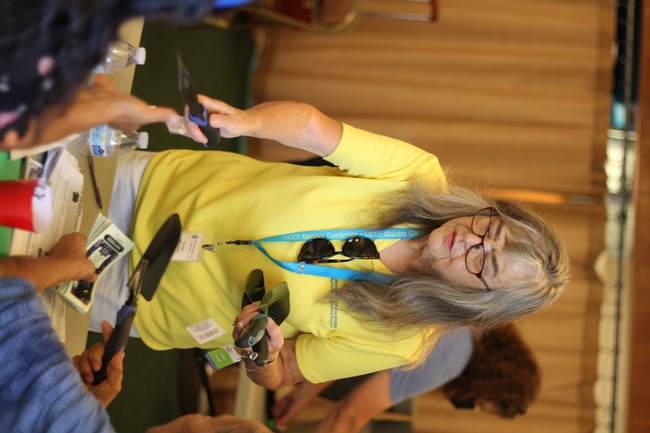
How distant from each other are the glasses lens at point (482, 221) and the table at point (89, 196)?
100 centimetres

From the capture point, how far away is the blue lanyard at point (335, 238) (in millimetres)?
1498

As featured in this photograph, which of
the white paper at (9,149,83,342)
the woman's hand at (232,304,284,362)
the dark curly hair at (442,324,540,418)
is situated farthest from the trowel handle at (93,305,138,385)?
the dark curly hair at (442,324,540,418)

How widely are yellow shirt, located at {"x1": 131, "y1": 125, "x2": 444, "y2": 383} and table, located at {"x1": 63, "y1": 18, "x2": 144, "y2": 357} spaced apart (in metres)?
0.10

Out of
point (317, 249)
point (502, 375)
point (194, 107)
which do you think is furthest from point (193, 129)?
point (502, 375)

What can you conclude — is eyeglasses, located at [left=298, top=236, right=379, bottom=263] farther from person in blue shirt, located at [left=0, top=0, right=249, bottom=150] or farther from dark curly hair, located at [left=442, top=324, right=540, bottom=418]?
dark curly hair, located at [left=442, top=324, right=540, bottom=418]

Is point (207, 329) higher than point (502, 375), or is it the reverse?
point (207, 329)

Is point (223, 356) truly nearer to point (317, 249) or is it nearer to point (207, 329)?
point (207, 329)

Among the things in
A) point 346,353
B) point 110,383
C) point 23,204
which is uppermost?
point 23,204

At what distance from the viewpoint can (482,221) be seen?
5.09 ft

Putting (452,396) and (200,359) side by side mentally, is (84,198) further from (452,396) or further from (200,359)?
(452,396)

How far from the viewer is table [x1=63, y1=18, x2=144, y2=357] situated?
4.56ft

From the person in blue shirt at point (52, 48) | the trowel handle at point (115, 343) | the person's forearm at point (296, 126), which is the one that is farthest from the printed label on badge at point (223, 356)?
the person in blue shirt at point (52, 48)

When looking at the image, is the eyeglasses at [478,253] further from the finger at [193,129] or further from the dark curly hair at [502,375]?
the dark curly hair at [502,375]

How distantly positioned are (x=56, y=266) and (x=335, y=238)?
27.5 inches
